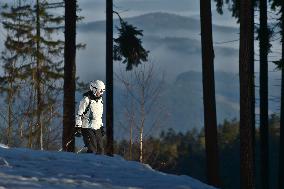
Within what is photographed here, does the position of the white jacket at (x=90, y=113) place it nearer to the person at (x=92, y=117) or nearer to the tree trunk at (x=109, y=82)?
the person at (x=92, y=117)

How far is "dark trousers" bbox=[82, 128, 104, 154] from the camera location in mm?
12516

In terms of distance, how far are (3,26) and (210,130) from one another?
18.4 metres

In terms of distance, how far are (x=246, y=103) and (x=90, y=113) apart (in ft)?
11.2

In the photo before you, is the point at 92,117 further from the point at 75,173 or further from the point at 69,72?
the point at 69,72

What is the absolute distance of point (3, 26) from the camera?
101ft

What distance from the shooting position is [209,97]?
14883 millimetres

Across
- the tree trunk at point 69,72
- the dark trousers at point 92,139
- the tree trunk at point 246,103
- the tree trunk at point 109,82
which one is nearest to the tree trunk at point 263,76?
the tree trunk at point 109,82

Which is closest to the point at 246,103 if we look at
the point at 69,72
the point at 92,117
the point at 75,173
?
the point at 92,117

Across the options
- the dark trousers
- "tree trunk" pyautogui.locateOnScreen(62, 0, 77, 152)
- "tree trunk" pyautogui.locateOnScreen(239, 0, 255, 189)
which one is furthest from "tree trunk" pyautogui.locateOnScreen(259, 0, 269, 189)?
the dark trousers

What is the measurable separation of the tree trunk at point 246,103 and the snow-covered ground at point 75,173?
4288 millimetres

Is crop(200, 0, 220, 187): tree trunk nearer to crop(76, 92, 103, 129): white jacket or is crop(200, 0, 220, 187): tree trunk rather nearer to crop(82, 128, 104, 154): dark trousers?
crop(82, 128, 104, 154): dark trousers

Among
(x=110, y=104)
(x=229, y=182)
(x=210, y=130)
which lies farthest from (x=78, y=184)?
(x=229, y=182)

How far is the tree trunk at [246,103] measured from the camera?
13438 mm

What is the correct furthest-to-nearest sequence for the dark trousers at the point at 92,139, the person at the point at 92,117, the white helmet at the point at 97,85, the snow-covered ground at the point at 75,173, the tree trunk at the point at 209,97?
the tree trunk at the point at 209,97 < the dark trousers at the point at 92,139 < the person at the point at 92,117 < the white helmet at the point at 97,85 < the snow-covered ground at the point at 75,173
